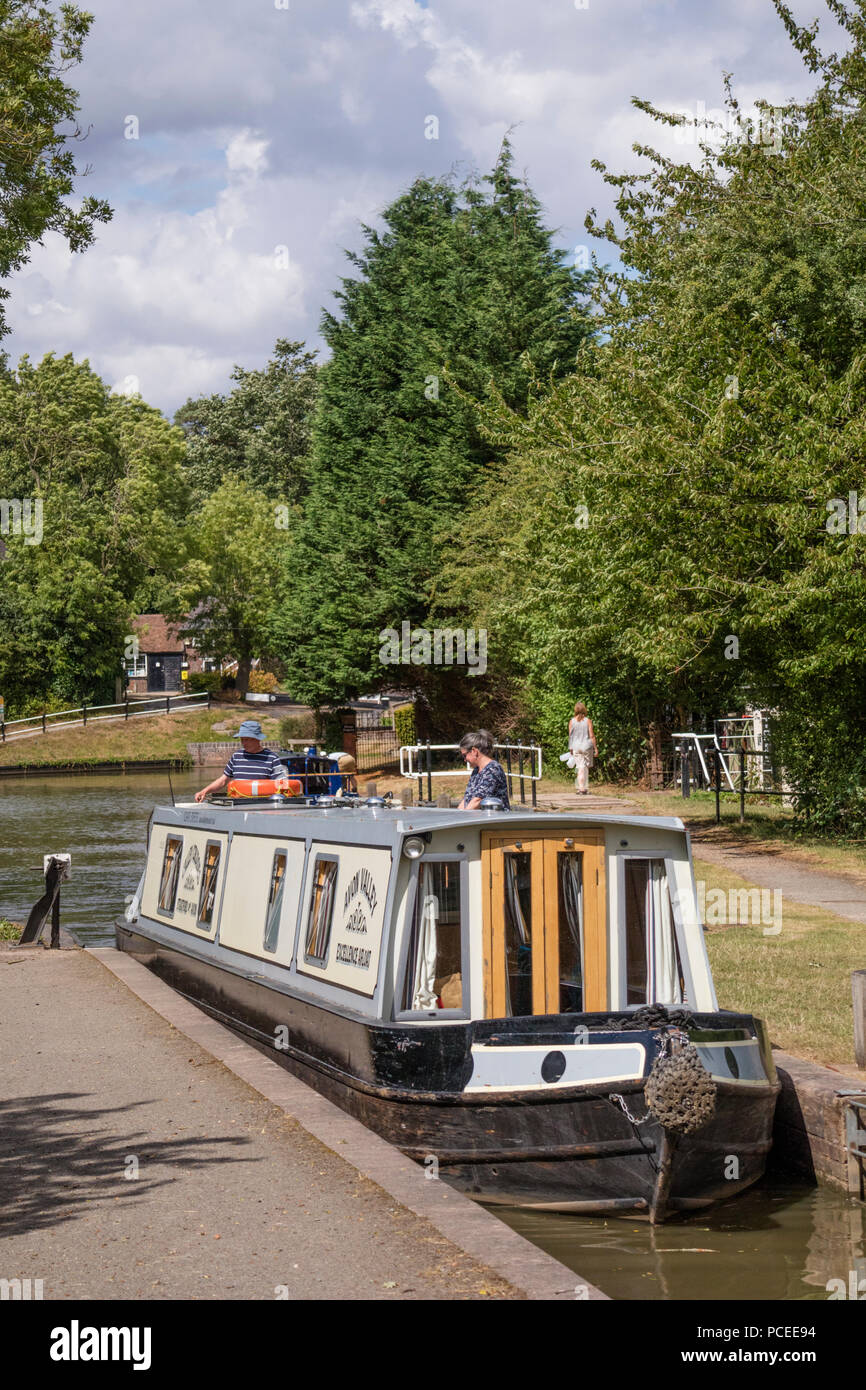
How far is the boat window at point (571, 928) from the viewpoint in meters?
8.45

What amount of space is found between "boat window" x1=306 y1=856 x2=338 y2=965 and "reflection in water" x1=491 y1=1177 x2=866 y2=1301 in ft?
7.93

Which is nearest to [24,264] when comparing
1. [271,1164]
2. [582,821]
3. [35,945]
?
[35,945]

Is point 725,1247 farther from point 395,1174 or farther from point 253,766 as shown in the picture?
point 253,766

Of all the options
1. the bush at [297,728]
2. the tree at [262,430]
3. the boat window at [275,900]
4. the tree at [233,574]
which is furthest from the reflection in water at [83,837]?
the tree at [262,430]

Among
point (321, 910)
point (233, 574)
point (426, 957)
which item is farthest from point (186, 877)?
point (233, 574)

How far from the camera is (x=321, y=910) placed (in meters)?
9.92

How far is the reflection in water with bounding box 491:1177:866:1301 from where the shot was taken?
706 centimetres

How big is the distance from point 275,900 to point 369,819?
1.91 meters

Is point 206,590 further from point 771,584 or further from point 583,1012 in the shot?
point 583,1012

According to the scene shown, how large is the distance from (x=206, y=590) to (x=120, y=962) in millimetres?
57301

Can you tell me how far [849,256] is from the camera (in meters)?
17.2

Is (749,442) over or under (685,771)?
over

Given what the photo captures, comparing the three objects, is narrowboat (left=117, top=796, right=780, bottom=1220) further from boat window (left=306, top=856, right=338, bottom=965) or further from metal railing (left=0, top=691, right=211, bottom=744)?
metal railing (left=0, top=691, right=211, bottom=744)

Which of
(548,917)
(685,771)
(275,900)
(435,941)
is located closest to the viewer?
(548,917)
